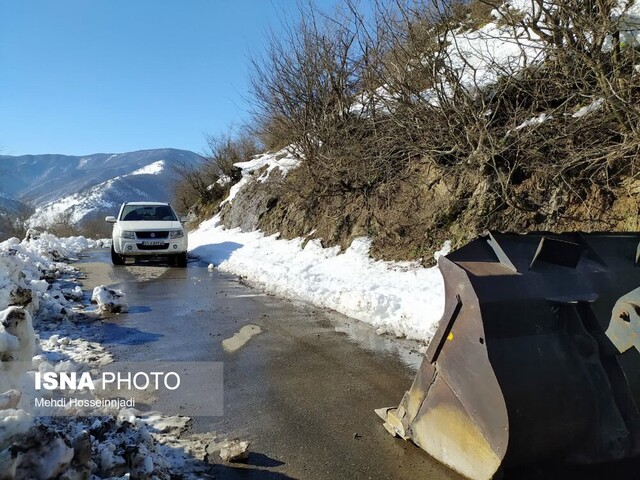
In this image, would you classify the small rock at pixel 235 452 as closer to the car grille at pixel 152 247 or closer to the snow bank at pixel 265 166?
the car grille at pixel 152 247

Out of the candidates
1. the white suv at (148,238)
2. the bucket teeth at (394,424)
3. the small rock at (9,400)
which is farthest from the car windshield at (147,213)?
the bucket teeth at (394,424)

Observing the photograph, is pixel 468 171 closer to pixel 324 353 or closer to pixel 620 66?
pixel 620 66

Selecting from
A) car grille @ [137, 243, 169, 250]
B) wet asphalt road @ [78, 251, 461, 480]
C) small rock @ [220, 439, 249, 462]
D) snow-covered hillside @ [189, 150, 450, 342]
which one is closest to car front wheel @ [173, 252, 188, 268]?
car grille @ [137, 243, 169, 250]

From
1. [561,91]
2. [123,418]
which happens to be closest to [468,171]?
[561,91]

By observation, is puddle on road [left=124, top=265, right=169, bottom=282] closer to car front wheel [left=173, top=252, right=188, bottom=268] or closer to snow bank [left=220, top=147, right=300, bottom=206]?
car front wheel [left=173, top=252, right=188, bottom=268]

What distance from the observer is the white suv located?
13.6m

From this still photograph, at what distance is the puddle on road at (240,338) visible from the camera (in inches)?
228

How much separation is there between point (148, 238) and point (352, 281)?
7604mm

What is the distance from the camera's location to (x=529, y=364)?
2.72 m

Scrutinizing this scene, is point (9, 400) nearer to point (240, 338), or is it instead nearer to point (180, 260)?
point (240, 338)

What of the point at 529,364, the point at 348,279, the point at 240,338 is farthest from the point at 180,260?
the point at 529,364

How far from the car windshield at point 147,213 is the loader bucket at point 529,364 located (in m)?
13.2

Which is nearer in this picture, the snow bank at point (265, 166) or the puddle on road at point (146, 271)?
the puddle on road at point (146, 271)

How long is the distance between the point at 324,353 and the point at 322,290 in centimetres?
333
